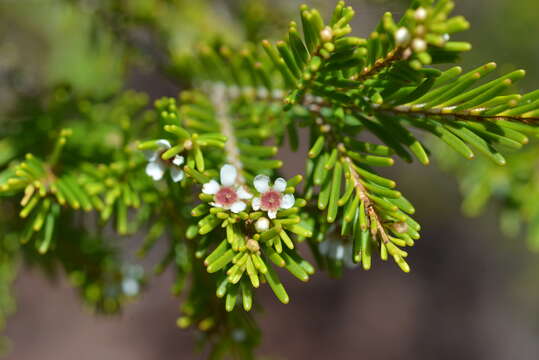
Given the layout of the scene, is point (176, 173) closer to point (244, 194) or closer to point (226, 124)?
point (244, 194)

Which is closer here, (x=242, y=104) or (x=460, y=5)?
(x=242, y=104)

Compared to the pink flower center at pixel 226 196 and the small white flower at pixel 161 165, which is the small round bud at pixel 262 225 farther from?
the small white flower at pixel 161 165

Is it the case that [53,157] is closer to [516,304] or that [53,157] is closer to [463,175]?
[463,175]

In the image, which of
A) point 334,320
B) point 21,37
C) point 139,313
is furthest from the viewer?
point 334,320

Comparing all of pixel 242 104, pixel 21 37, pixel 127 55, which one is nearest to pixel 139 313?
pixel 21 37

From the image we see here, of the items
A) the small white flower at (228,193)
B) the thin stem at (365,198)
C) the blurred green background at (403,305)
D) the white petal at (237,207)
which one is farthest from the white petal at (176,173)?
the blurred green background at (403,305)

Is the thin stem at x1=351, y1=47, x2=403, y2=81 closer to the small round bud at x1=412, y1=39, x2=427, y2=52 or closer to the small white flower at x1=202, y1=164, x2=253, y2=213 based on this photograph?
the small round bud at x1=412, y1=39, x2=427, y2=52
